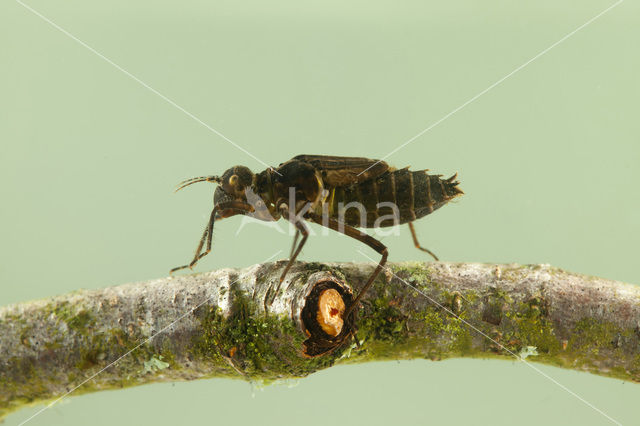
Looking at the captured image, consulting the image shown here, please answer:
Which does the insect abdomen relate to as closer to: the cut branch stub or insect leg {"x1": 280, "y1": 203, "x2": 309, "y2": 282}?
insect leg {"x1": 280, "y1": 203, "x2": 309, "y2": 282}

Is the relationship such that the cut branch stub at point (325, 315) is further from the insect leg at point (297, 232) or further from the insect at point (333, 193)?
the insect at point (333, 193)

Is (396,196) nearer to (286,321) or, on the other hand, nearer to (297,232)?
(297,232)

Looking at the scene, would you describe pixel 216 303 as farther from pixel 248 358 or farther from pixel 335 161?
pixel 335 161

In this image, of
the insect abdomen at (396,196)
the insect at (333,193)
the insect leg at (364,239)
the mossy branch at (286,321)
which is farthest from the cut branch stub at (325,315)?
the insect abdomen at (396,196)

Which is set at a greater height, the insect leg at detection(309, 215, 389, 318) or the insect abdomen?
the insect abdomen

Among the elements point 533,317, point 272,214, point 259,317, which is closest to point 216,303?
point 259,317

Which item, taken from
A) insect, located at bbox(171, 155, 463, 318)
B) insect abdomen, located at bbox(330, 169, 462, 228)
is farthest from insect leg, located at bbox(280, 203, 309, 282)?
insect abdomen, located at bbox(330, 169, 462, 228)
